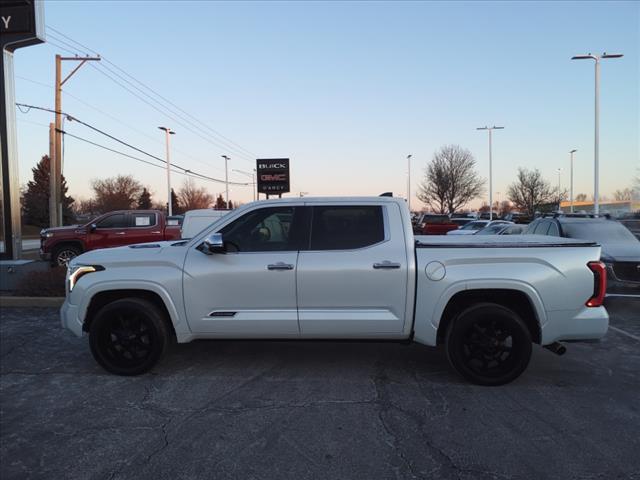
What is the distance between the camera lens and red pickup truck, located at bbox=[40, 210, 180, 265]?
44.4ft

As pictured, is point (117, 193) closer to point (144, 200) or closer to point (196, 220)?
point (144, 200)

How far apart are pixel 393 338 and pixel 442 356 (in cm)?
117

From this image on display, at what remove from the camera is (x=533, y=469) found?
9.89 ft

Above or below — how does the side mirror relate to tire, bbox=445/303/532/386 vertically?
above

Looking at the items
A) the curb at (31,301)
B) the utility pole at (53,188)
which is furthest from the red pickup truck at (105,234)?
the utility pole at (53,188)

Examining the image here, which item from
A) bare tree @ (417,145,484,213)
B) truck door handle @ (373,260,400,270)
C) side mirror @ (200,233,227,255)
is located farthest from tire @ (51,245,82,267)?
bare tree @ (417,145,484,213)

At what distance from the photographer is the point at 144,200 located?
84.2 m

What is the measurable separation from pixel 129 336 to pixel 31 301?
496cm

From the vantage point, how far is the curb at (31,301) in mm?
8328

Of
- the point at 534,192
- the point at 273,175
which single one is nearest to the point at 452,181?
the point at 534,192

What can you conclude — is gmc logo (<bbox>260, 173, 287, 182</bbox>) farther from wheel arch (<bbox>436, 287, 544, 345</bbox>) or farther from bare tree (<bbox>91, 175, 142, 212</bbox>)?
bare tree (<bbox>91, 175, 142, 212</bbox>)

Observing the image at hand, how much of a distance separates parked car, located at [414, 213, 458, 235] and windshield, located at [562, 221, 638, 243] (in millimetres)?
17696

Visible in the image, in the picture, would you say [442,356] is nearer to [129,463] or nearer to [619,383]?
[619,383]

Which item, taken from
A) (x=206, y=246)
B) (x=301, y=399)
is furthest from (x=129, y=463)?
(x=206, y=246)
